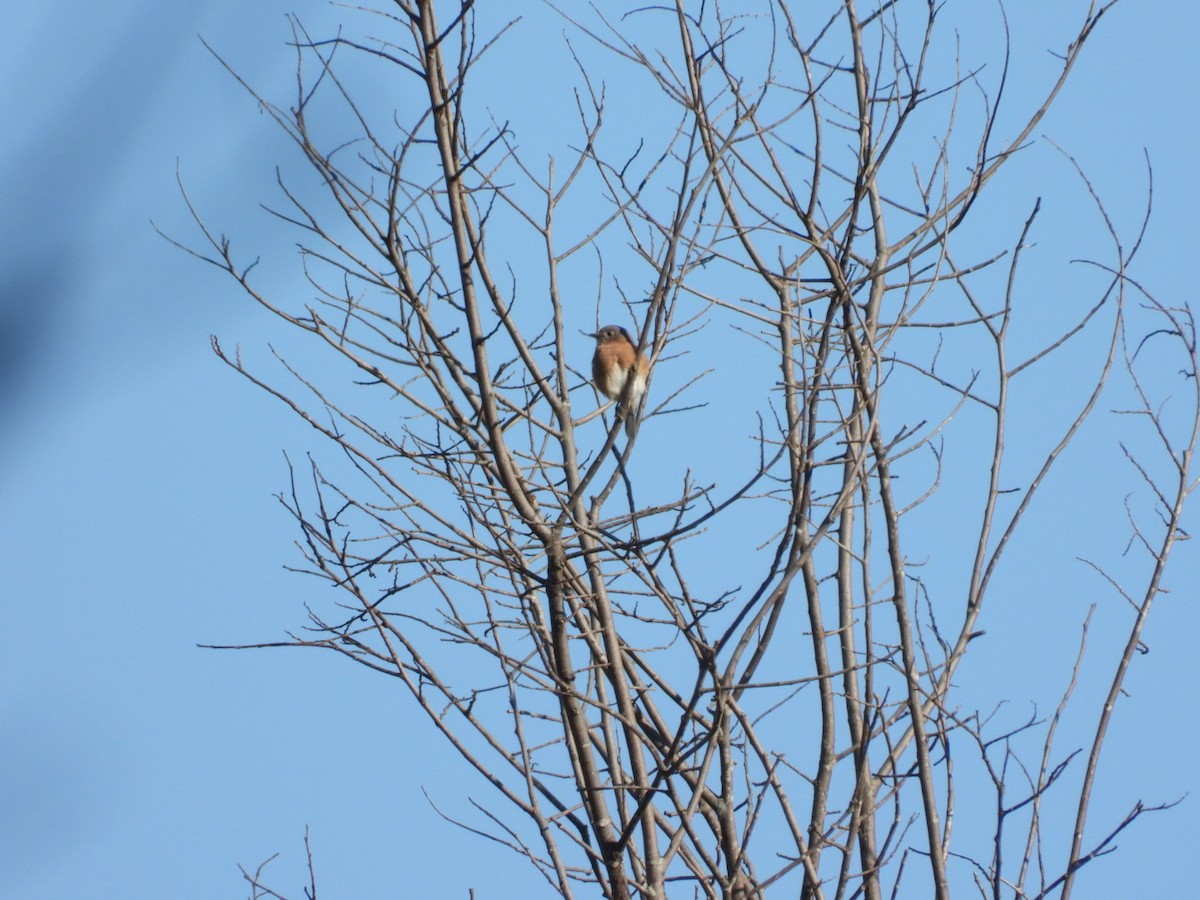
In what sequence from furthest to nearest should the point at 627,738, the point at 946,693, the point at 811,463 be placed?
the point at 946,693 < the point at 627,738 < the point at 811,463

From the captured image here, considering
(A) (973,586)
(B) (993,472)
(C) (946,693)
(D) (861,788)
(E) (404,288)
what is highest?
(E) (404,288)

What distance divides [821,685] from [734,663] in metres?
0.66

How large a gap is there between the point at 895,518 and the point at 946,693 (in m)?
0.48

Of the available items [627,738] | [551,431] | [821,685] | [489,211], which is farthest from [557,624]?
[489,211]

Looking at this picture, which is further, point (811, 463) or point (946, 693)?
point (946, 693)

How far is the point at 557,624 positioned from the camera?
121 inches

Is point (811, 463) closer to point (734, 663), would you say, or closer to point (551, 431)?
point (734, 663)

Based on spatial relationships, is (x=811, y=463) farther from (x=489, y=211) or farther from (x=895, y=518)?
(x=489, y=211)

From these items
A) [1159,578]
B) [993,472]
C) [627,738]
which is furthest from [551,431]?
[1159,578]

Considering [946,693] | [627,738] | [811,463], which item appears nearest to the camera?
[811,463]

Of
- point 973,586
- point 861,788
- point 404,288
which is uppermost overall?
point 404,288

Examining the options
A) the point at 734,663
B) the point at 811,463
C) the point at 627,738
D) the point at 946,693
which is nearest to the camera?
the point at 811,463

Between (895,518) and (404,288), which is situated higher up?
(404,288)

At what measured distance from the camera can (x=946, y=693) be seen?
3275mm
